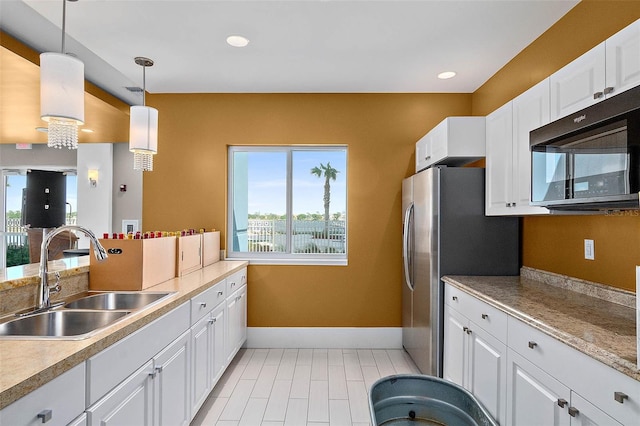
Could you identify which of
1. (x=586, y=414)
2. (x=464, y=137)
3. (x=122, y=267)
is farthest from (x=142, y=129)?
(x=586, y=414)

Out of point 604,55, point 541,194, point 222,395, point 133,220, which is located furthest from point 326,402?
point 133,220

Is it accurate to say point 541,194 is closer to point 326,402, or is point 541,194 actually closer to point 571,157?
point 571,157

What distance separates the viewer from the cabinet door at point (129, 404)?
1.31 m

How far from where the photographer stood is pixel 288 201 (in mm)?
4066

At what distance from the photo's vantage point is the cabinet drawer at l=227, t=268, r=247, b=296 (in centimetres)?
314

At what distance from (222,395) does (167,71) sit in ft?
9.26

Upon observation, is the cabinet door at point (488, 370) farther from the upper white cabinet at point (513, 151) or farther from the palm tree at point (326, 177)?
the palm tree at point (326, 177)

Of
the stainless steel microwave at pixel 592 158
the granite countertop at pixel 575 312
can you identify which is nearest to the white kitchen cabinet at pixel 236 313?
the granite countertop at pixel 575 312

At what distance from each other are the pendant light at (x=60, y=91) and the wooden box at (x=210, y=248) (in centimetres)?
167

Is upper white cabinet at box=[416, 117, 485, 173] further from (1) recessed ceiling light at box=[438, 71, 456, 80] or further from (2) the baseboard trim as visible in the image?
(2) the baseboard trim

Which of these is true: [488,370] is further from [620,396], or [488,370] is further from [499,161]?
[499,161]

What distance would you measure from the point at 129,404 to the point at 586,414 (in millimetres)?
1736

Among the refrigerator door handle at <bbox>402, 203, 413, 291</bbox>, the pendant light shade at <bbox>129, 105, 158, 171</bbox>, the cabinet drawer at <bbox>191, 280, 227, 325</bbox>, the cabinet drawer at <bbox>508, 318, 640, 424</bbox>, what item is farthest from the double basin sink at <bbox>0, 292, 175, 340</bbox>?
the refrigerator door handle at <bbox>402, 203, 413, 291</bbox>

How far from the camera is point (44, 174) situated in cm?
473
